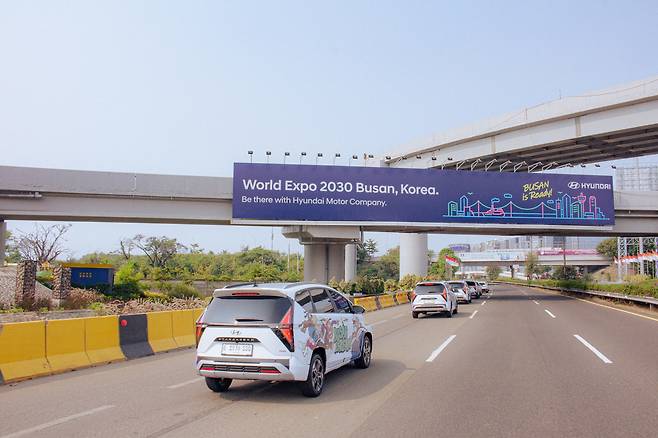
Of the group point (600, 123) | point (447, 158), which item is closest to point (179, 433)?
point (600, 123)

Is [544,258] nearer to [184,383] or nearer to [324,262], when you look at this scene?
[324,262]

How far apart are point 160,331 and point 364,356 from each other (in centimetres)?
589

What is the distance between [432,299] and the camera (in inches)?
934

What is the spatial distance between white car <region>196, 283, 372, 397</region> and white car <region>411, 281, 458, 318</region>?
1546 cm

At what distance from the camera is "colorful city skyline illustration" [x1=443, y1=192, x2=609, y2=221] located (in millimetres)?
37688

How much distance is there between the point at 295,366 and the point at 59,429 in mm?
3035

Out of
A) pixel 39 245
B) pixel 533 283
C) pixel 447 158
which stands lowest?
pixel 533 283

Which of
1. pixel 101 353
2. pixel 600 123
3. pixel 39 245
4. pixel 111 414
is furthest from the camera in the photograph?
pixel 39 245

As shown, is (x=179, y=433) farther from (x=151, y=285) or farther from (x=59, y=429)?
(x=151, y=285)

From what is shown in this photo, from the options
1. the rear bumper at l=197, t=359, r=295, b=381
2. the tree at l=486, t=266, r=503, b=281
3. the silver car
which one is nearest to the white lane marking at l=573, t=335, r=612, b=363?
the rear bumper at l=197, t=359, r=295, b=381

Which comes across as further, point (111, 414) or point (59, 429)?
point (111, 414)

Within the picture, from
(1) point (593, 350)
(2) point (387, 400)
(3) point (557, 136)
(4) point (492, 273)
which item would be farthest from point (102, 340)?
(4) point (492, 273)

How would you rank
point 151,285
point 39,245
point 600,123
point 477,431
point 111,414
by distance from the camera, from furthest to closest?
point 39,245 → point 151,285 → point 600,123 → point 111,414 → point 477,431

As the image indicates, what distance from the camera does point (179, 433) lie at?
21.0ft
